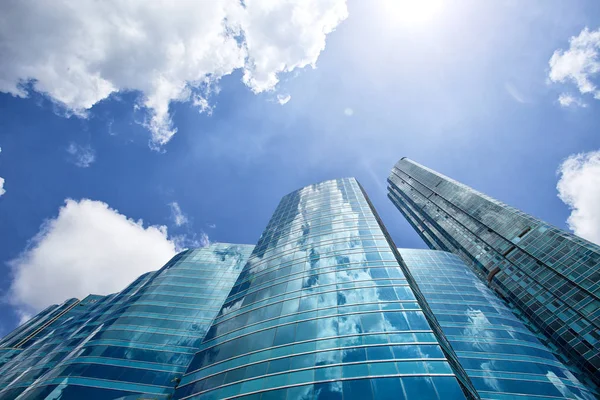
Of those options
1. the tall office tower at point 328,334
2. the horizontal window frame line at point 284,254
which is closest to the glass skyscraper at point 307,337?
the tall office tower at point 328,334

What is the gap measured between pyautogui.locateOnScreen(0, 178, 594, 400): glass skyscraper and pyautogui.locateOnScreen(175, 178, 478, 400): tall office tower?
0.09m

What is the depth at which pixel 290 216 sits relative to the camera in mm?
46375

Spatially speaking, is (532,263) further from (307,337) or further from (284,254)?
(307,337)

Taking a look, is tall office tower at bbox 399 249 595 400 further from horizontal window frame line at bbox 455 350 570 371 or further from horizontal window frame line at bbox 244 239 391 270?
horizontal window frame line at bbox 244 239 391 270

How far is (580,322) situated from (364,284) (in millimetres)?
40843

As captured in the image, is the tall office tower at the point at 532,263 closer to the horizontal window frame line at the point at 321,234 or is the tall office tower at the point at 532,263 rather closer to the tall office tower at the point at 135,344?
the horizontal window frame line at the point at 321,234

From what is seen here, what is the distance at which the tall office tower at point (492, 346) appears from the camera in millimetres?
25531

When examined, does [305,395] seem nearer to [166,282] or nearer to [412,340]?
[412,340]

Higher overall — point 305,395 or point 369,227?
point 369,227

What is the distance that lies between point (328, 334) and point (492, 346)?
2471 centimetres

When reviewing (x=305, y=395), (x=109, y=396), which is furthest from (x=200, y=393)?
(x=109, y=396)

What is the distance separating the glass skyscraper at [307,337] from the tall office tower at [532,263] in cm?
1088

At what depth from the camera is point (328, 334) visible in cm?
1964

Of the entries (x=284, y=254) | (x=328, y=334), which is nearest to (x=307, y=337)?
(x=328, y=334)
